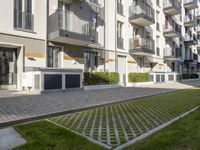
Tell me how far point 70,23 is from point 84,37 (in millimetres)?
1455

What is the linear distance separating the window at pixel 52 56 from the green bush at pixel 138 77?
8.20 metres

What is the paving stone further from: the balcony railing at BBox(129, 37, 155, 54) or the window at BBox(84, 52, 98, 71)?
the balcony railing at BBox(129, 37, 155, 54)

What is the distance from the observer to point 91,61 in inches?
671

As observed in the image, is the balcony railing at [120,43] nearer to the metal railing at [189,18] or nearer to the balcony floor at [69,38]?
the balcony floor at [69,38]

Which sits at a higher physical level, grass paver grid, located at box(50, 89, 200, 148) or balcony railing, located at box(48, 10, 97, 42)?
balcony railing, located at box(48, 10, 97, 42)

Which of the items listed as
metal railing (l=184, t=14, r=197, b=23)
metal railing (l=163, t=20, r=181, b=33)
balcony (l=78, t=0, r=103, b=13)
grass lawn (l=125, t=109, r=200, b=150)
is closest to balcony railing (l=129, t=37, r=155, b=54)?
balcony (l=78, t=0, r=103, b=13)

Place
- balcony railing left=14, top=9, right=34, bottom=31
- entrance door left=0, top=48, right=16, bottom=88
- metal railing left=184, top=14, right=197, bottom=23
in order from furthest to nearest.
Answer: metal railing left=184, top=14, right=197, bottom=23 < balcony railing left=14, top=9, right=34, bottom=31 < entrance door left=0, top=48, right=16, bottom=88

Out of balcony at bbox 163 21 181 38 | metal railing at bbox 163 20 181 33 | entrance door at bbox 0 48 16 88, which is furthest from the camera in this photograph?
metal railing at bbox 163 20 181 33

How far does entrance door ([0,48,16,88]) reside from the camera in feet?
39.1

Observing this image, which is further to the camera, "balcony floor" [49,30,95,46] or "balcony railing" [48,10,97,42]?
"balcony railing" [48,10,97,42]

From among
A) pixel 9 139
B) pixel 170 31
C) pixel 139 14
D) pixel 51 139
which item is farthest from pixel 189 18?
pixel 9 139

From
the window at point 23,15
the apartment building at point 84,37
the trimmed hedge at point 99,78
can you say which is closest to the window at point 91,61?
the apartment building at point 84,37

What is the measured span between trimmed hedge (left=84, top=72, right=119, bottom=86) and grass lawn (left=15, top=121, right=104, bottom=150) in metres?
9.67

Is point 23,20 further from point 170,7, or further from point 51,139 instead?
point 170,7
